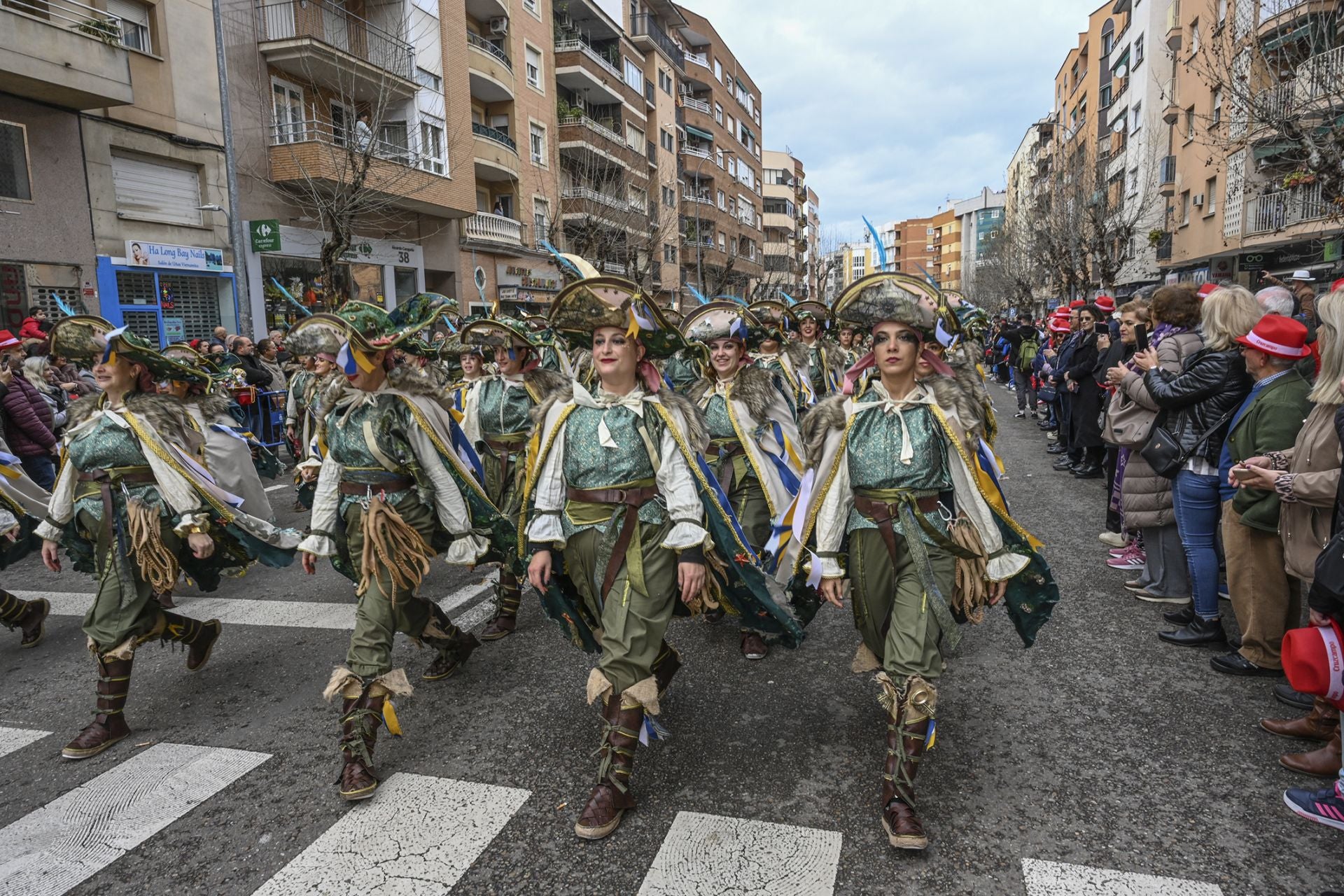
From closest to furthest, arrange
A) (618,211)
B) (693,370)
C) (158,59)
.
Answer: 1. (693,370)
2. (158,59)
3. (618,211)

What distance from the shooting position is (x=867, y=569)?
136 inches

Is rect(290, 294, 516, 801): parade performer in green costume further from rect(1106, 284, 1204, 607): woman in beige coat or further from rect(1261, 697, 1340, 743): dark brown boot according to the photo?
rect(1106, 284, 1204, 607): woman in beige coat

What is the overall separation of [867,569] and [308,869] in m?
2.41

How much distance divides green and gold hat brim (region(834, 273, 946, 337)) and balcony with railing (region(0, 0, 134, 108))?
1483 centimetres

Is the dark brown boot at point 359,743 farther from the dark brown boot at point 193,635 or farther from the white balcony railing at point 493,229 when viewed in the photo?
the white balcony railing at point 493,229

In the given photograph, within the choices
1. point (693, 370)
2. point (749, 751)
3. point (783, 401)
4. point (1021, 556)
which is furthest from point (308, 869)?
point (693, 370)

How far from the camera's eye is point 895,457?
11.2 feet

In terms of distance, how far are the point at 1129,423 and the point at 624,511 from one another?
3.96 metres

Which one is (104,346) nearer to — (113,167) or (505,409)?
(505,409)

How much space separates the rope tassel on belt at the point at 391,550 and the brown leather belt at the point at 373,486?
2.5 inches

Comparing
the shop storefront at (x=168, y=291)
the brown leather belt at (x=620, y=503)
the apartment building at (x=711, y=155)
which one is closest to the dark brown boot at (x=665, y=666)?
the brown leather belt at (x=620, y=503)

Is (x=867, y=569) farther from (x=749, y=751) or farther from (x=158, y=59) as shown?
(x=158, y=59)

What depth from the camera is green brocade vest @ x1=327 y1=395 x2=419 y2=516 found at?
13.1 feet

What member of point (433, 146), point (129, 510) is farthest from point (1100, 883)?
point (433, 146)
